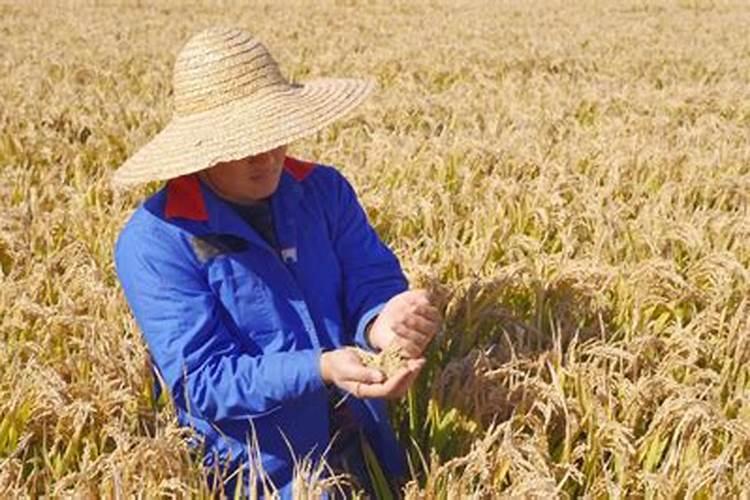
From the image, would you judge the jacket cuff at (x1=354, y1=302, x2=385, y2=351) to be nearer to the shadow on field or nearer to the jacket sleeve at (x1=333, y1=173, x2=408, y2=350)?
the jacket sleeve at (x1=333, y1=173, x2=408, y2=350)

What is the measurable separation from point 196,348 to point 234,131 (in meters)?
0.48

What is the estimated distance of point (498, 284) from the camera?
9.71ft

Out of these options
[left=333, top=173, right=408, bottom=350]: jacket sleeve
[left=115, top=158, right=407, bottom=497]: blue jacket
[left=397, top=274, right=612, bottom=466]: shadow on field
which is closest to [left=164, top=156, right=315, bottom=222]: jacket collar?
[left=115, top=158, right=407, bottom=497]: blue jacket

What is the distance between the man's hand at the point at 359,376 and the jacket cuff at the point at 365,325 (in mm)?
336

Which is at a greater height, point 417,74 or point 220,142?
point 220,142

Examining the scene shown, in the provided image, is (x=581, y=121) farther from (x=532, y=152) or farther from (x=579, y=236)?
(x=579, y=236)

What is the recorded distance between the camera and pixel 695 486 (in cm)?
191

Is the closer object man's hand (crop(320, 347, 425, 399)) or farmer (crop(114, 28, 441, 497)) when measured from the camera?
man's hand (crop(320, 347, 425, 399))

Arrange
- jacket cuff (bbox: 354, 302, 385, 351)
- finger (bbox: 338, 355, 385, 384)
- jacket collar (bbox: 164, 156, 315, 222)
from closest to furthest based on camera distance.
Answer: finger (bbox: 338, 355, 385, 384) → jacket collar (bbox: 164, 156, 315, 222) → jacket cuff (bbox: 354, 302, 385, 351)

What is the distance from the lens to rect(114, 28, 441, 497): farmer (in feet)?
6.83

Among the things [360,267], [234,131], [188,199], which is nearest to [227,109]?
[234,131]

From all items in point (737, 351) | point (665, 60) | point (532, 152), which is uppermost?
point (737, 351)

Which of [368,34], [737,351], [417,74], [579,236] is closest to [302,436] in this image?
[737,351]

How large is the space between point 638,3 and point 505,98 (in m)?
15.3
